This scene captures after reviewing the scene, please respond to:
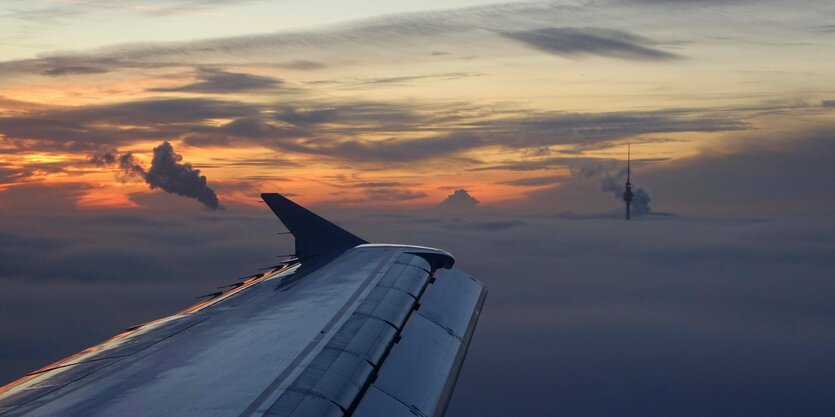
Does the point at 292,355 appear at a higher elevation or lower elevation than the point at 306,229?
higher

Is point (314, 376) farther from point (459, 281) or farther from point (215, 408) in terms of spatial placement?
point (459, 281)

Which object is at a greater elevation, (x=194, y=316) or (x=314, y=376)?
(x=314, y=376)

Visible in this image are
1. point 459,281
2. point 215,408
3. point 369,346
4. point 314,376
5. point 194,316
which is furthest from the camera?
point 459,281

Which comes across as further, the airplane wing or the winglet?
the winglet

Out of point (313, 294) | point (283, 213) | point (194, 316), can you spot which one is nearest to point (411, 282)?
point (313, 294)
